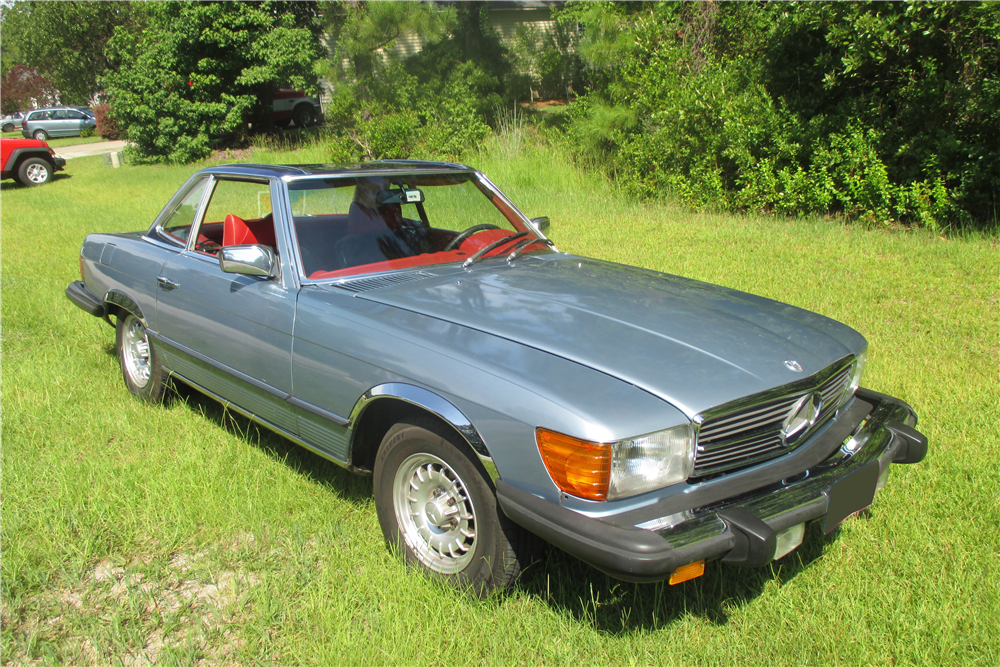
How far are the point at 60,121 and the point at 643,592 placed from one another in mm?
42449

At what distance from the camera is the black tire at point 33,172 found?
18547 mm

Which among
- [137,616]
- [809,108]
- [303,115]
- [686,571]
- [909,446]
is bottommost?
[137,616]

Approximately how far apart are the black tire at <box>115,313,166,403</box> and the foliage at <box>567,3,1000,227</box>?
8.06 metres

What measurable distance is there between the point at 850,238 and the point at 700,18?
196 inches

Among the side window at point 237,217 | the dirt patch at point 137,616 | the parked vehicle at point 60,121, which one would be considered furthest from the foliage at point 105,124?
the dirt patch at point 137,616

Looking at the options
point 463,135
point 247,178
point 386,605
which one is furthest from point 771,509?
point 463,135

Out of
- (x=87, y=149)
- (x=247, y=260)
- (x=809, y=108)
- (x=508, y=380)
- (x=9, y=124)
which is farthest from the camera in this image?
(x=9, y=124)

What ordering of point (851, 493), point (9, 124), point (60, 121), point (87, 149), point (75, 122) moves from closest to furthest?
point (851, 493)
point (87, 149)
point (60, 121)
point (75, 122)
point (9, 124)

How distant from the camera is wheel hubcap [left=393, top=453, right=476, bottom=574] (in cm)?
257

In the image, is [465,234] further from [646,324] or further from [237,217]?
[646,324]

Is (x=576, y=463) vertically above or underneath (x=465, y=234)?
underneath

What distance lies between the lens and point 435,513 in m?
2.65

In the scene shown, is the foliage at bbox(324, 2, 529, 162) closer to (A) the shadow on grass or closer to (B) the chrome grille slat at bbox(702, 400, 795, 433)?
(A) the shadow on grass

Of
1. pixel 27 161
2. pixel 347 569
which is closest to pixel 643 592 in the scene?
pixel 347 569
